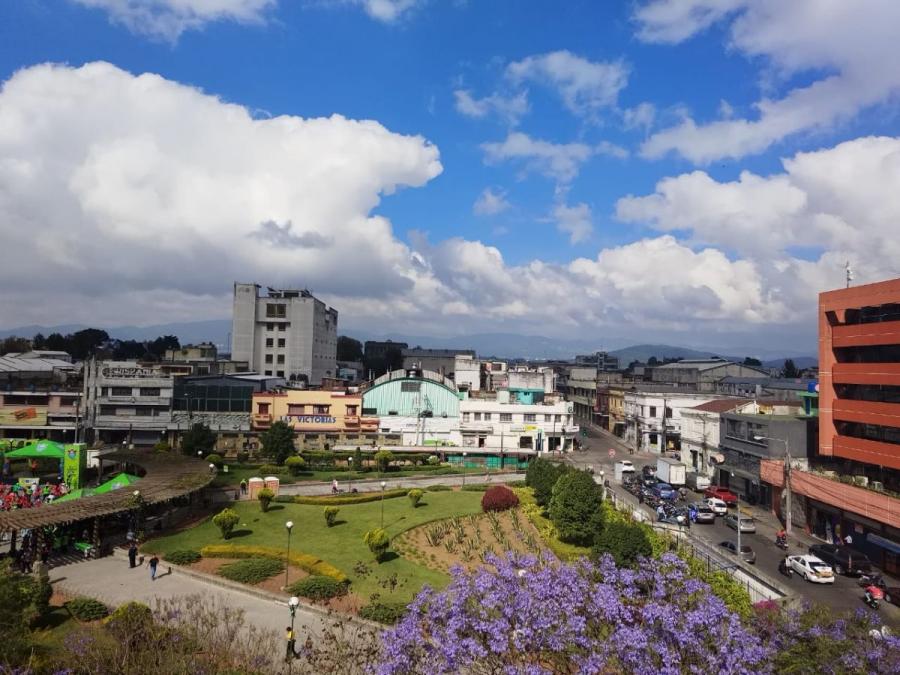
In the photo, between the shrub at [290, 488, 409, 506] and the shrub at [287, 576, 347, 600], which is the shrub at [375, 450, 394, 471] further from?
the shrub at [287, 576, 347, 600]

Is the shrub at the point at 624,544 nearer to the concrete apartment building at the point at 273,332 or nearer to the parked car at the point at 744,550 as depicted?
the parked car at the point at 744,550

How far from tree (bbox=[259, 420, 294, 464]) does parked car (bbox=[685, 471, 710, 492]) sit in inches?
1372

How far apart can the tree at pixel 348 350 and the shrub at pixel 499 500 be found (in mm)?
120007

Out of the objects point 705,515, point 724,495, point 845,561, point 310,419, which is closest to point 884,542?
point 845,561

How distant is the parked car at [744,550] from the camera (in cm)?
3151

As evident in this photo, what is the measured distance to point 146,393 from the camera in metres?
62.7

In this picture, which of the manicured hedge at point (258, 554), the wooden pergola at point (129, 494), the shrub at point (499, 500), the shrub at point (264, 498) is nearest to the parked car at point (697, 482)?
the shrub at point (499, 500)

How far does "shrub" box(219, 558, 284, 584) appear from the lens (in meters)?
26.1

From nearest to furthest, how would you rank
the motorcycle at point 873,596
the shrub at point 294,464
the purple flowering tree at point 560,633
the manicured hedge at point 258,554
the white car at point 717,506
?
the purple flowering tree at point 560,633
the motorcycle at point 873,596
the manicured hedge at point 258,554
the white car at point 717,506
the shrub at point 294,464

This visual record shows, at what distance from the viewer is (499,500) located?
38156 millimetres

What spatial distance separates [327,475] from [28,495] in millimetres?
20276

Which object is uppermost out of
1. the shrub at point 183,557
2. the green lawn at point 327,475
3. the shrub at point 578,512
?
the shrub at point 578,512

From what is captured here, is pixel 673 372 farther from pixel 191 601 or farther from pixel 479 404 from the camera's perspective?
pixel 191 601

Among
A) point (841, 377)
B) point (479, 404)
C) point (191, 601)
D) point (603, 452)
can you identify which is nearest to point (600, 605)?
point (191, 601)
